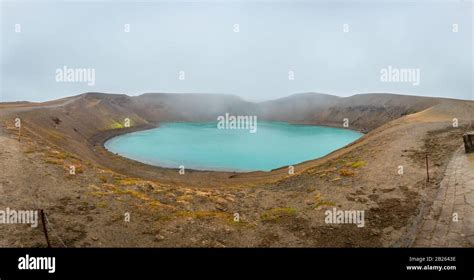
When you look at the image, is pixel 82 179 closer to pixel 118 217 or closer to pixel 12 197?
pixel 12 197

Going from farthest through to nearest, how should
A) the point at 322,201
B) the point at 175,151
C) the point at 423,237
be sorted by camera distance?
the point at 175,151 < the point at 322,201 < the point at 423,237
